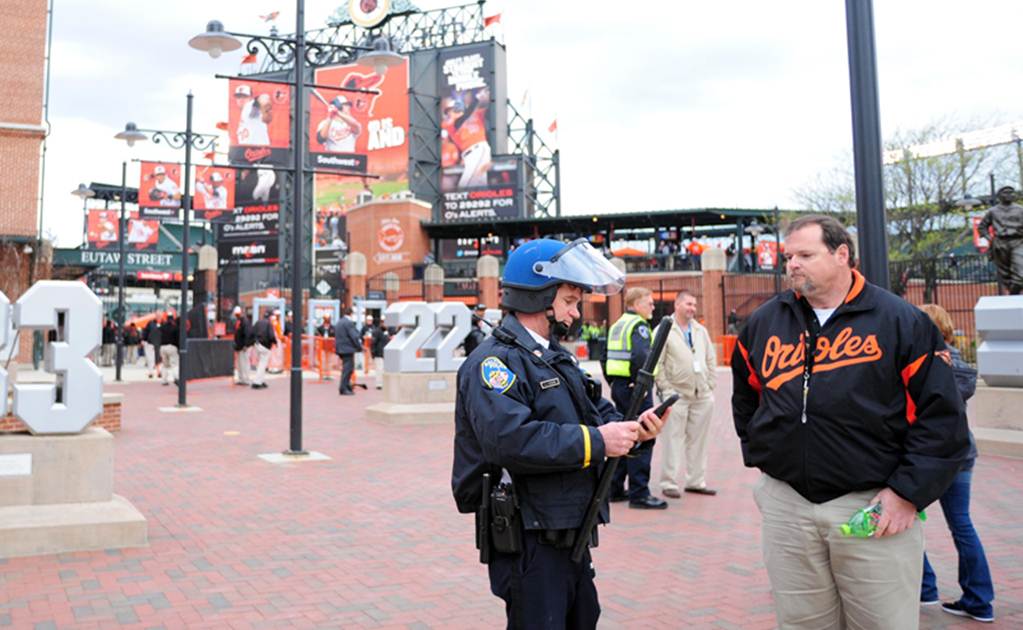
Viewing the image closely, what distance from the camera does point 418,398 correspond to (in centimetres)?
1402

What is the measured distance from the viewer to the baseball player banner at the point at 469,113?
56062mm

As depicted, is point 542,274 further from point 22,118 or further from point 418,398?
point 22,118

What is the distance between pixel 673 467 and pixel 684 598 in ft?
9.74

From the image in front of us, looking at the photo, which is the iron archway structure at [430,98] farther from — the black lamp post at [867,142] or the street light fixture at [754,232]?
the black lamp post at [867,142]

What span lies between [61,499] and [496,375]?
5080 mm

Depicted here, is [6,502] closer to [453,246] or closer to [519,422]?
[519,422]

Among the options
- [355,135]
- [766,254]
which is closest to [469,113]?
[355,135]

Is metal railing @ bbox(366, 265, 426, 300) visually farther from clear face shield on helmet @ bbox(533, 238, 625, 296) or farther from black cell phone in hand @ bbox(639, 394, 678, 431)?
black cell phone in hand @ bbox(639, 394, 678, 431)

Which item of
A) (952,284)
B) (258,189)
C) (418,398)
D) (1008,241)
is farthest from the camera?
(258,189)

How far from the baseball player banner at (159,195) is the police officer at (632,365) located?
15.9 meters

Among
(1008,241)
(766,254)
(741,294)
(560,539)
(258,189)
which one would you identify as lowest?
(560,539)

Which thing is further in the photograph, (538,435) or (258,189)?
(258,189)

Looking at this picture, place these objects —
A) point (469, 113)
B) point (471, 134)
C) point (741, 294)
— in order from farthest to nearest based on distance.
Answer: point (469, 113), point (471, 134), point (741, 294)

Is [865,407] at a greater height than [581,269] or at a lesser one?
lesser
